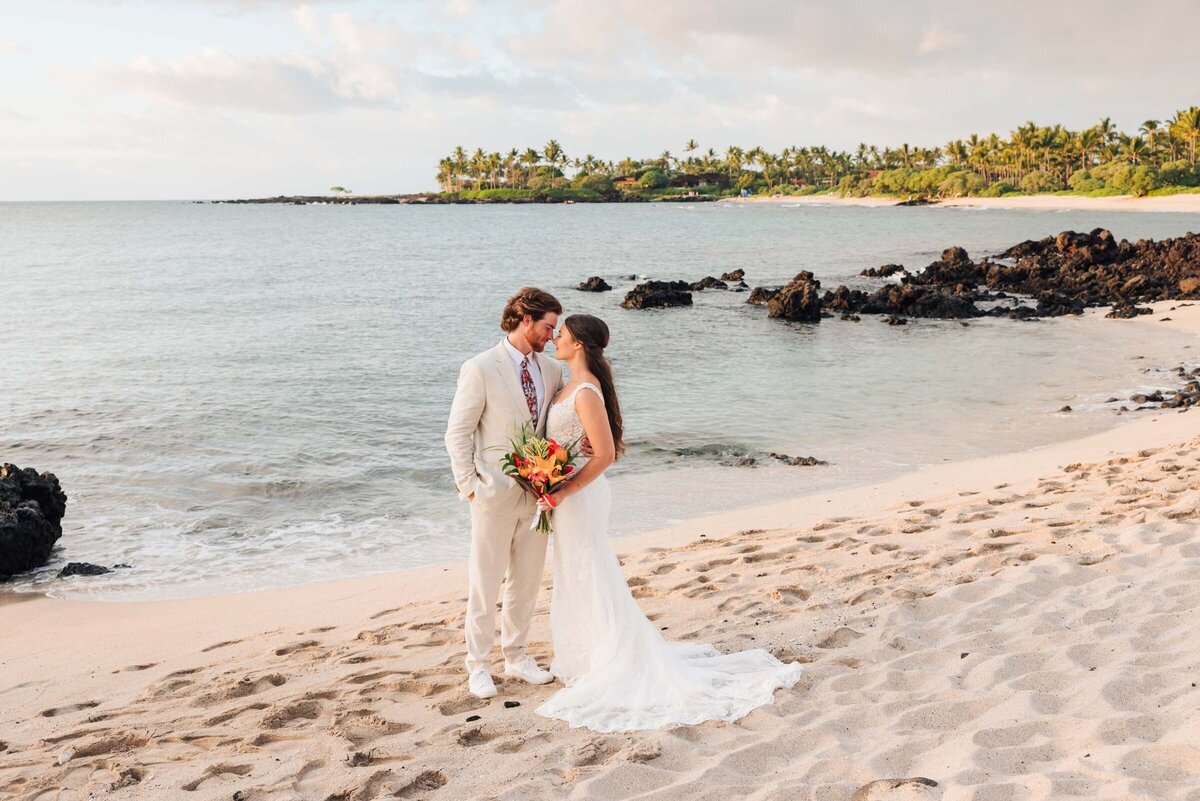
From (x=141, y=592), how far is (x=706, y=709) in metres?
6.86

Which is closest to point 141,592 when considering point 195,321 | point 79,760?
point 79,760

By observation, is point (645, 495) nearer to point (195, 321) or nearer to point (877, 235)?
point (195, 321)

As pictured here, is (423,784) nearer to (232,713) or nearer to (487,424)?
(232,713)

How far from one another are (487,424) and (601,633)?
143cm

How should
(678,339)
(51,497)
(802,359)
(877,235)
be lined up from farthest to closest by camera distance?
(877,235), (678,339), (802,359), (51,497)

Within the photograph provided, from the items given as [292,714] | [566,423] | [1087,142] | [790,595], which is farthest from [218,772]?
[1087,142]

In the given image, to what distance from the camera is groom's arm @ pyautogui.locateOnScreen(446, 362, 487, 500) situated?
5.47m

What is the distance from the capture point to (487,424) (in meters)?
5.58

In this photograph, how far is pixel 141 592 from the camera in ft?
30.9

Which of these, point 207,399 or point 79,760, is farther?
point 207,399

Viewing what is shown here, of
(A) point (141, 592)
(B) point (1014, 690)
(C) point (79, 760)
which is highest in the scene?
(B) point (1014, 690)

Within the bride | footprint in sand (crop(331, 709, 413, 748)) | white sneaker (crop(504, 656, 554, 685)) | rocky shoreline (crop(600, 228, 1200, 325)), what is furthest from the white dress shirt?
rocky shoreline (crop(600, 228, 1200, 325))

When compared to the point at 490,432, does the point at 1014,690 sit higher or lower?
lower

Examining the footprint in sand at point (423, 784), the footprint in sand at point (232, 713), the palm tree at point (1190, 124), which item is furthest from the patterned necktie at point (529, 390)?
the palm tree at point (1190, 124)
